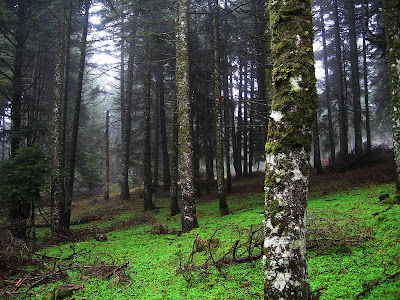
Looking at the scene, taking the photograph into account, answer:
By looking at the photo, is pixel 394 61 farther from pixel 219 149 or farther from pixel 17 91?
pixel 17 91

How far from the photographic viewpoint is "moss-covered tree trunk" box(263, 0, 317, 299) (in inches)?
87.9

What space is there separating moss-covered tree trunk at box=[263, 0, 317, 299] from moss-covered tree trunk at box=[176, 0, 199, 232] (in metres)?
6.70

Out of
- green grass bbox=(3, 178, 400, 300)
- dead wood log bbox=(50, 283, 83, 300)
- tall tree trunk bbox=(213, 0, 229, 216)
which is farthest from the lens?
tall tree trunk bbox=(213, 0, 229, 216)

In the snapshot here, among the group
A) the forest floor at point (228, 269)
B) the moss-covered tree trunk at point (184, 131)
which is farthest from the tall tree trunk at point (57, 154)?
the moss-covered tree trunk at point (184, 131)

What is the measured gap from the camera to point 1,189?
8.47 meters

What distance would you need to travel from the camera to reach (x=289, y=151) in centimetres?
243

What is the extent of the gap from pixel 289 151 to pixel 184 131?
7.03 meters

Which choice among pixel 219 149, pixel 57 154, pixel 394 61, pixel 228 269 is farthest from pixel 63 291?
pixel 394 61

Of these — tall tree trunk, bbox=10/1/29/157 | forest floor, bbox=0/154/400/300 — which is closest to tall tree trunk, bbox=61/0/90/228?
tall tree trunk, bbox=10/1/29/157

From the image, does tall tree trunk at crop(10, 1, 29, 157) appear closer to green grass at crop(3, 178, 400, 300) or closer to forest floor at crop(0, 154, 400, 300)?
forest floor at crop(0, 154, 400, 300)

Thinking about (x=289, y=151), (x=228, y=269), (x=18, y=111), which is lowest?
(x=228, y=269)

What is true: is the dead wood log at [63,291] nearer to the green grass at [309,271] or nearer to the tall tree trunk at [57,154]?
the green grass at [309,271]

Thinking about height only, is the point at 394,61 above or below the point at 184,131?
above

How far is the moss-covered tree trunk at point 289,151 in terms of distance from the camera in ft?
7.32
